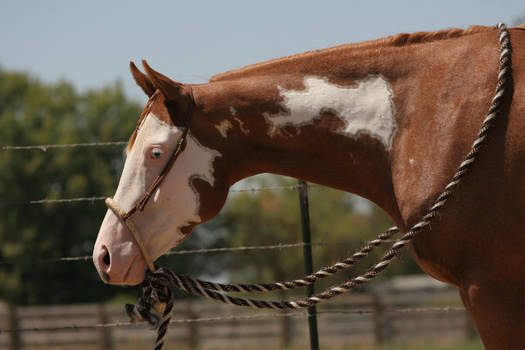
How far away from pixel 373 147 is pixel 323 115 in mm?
240

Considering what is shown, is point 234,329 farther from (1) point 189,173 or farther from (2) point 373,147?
(2) point 373,147

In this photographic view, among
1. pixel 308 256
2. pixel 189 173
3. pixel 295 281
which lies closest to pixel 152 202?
pixel 189 173

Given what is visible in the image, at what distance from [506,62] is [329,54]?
2.30ft

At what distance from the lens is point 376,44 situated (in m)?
2.55

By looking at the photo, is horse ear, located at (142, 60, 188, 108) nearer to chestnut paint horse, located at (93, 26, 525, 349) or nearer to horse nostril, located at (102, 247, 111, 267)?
chestnut paint horse, located at (93, 26, 525, 349)

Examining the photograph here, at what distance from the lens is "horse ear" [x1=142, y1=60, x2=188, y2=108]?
98.7 inches

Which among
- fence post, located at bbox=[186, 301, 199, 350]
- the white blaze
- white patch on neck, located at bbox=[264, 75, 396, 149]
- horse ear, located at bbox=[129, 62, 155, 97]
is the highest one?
white patch on neck, located at bbox=[264, 75, 396, 149]

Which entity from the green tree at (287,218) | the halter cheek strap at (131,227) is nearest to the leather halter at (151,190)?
the halter cheek strap at (131,227)

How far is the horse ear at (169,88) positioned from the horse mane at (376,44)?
0.20 m

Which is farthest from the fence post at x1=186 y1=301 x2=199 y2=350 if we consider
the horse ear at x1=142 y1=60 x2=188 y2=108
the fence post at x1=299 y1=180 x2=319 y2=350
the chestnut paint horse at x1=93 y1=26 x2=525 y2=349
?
the horse ear at x1=142 y1=60 x2=188 y2=108

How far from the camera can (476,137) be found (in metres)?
2.21

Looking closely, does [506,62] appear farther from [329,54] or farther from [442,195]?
[329,54]

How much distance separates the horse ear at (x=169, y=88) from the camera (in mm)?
2508

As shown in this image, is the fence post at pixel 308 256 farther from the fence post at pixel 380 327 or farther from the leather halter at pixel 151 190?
the fence post at pixel 380 327
